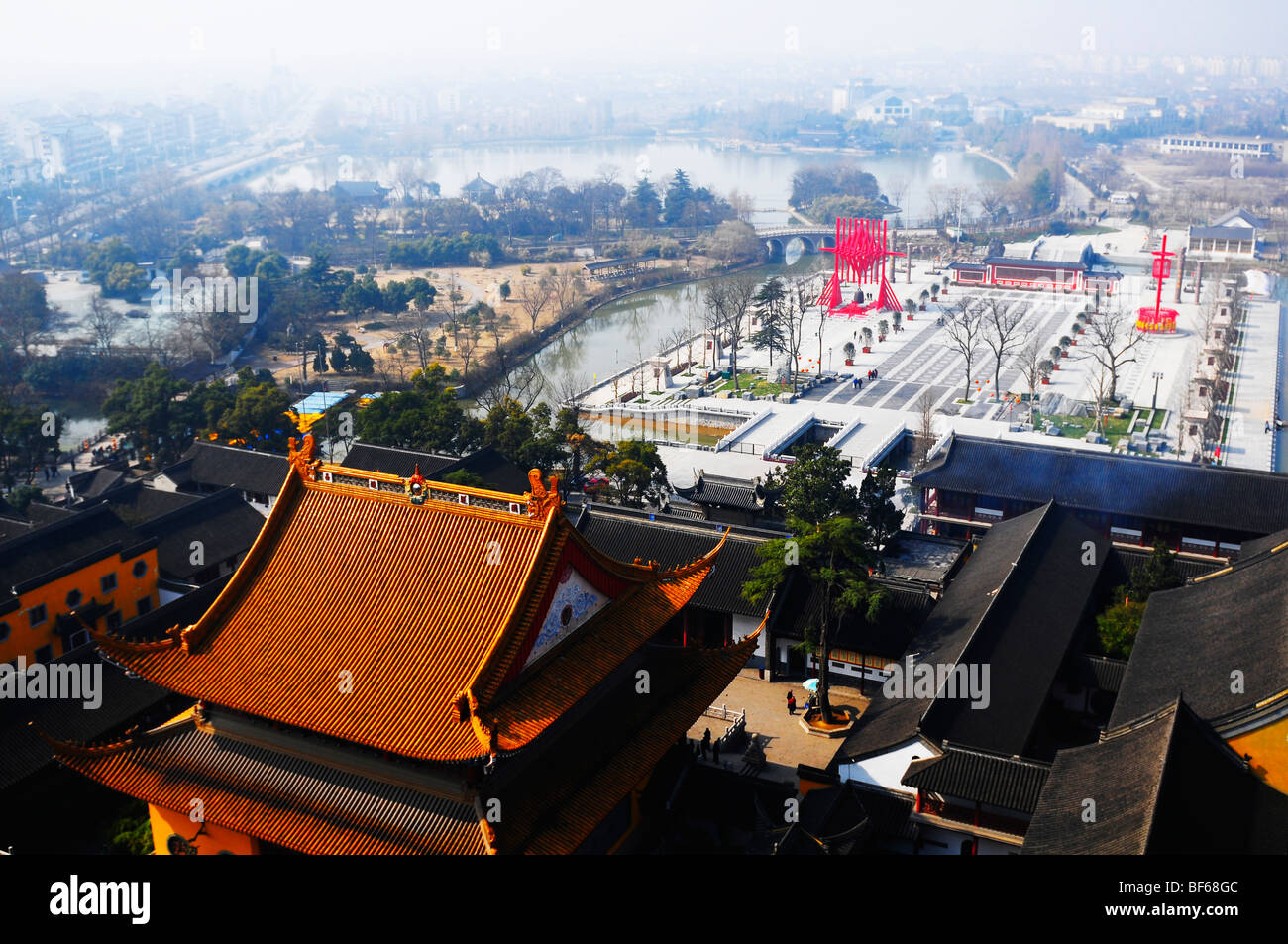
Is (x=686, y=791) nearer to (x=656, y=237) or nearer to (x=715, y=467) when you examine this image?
(x=715, y=467)

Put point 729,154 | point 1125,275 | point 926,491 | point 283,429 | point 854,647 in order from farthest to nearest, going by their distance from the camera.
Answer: point 729,154 → point 1125,275 → point 283,429 → point 926,491 → point 854,647

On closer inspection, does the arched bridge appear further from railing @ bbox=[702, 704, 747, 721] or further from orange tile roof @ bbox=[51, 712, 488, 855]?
orange tile roof @ bbox=[51, 712, 488, 855]

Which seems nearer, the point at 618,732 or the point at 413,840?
the point at 413,840

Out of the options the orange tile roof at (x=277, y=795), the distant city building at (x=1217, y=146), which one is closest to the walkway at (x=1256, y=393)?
the orange tile roof at (x=277, y=795)

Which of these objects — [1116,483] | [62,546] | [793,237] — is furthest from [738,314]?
[793,237]

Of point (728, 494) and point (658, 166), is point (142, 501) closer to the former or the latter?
point (728, 494)
